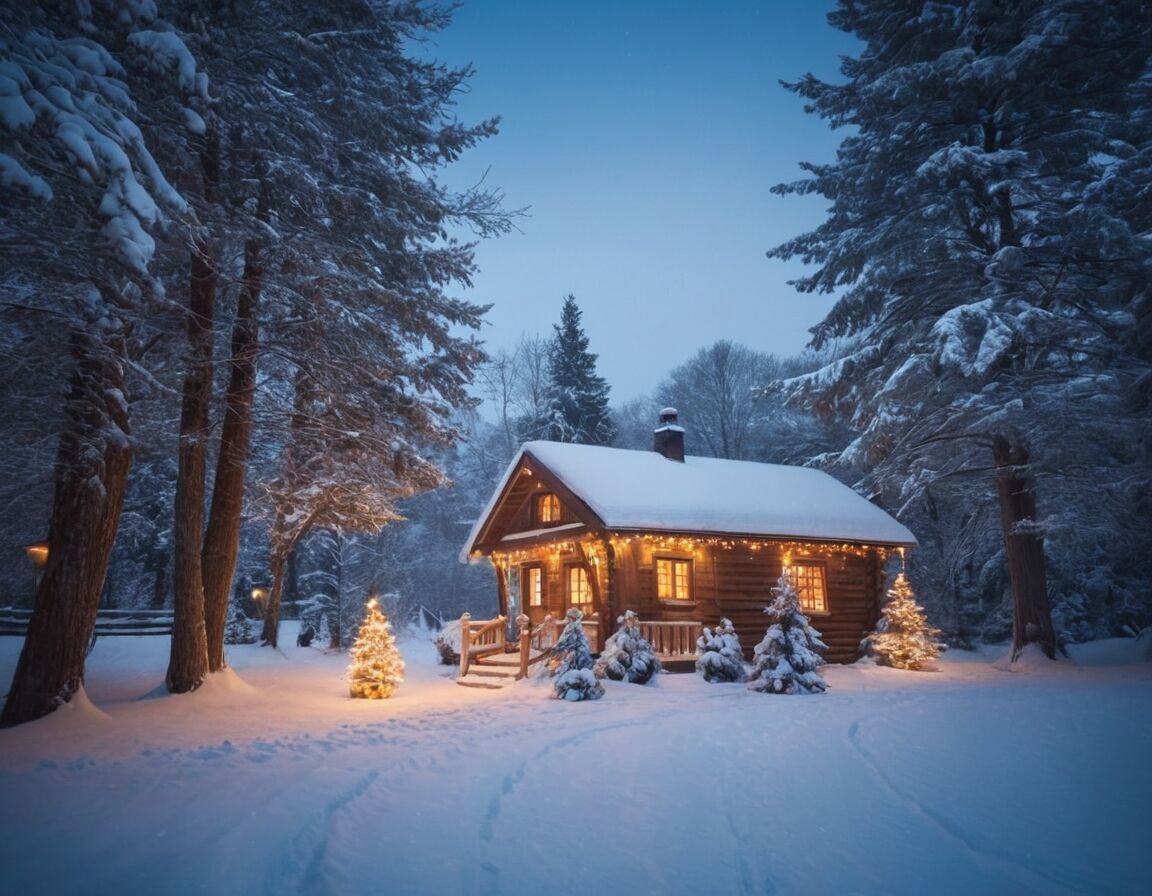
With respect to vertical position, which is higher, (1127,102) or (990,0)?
(990,0)

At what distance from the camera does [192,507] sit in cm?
1071

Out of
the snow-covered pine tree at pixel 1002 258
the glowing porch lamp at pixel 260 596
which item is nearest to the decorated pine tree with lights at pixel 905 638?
the snow-covered pine tree at pixel 1002 258

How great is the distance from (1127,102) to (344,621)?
115 feet

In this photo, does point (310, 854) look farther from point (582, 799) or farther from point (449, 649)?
point (449, 649)

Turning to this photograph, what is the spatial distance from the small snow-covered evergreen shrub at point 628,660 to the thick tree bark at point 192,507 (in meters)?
7.29

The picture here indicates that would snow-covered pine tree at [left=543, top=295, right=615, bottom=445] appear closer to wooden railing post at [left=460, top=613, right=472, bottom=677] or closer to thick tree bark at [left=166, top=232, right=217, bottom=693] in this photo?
wooden railing post at [left=460, top=613, right=472, bottom=677]

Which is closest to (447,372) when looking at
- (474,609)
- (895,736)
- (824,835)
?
(895,736)

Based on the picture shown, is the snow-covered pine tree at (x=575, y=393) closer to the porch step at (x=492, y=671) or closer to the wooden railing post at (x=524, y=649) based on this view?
the porch step at (x=492, y=671)

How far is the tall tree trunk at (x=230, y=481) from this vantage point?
11562mm

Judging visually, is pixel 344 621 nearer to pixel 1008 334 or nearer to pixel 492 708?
pixel 492 708

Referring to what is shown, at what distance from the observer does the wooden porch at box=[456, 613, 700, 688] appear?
1480 centimetres

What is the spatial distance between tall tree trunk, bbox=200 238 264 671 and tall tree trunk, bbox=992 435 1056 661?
16.8 meters

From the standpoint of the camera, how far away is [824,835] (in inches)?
179

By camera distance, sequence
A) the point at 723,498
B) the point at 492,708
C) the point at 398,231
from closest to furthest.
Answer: the point at 492,708
the point at 398,231
the point at 723,498
